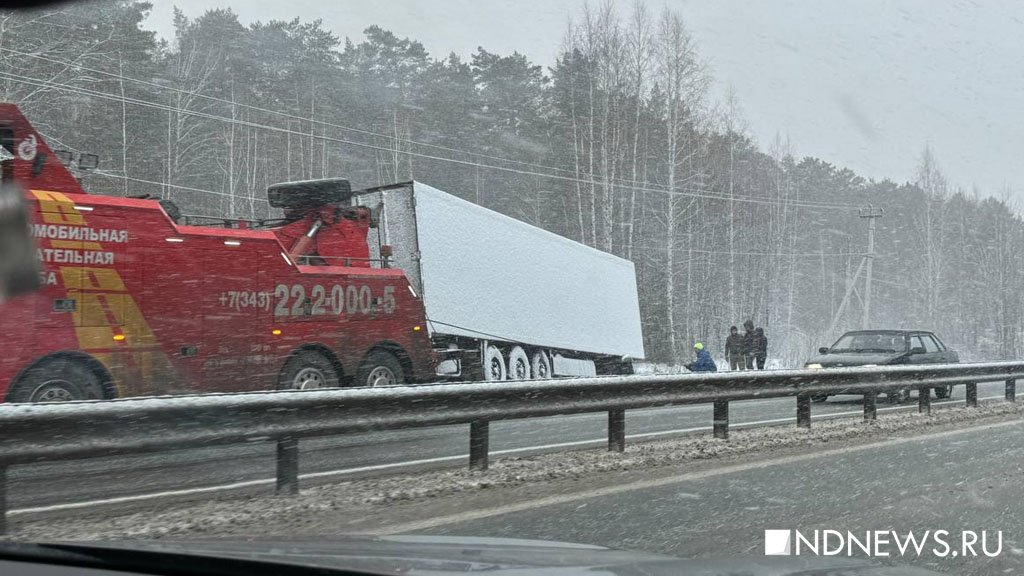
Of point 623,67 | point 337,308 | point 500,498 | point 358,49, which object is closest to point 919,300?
point 623,67

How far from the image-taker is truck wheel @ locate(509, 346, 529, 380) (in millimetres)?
18719

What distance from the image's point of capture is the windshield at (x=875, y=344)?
1777cm

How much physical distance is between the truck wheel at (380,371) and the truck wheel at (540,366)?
19.8 ft

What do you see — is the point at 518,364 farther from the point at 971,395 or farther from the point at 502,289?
the point at 971,395

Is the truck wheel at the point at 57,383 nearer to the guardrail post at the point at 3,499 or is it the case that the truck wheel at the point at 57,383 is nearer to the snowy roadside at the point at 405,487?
the snowy roadside at the point at 405,487

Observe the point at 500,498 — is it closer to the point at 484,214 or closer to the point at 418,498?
the point at 418,498

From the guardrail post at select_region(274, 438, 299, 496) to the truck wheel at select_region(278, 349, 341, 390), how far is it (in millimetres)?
5606

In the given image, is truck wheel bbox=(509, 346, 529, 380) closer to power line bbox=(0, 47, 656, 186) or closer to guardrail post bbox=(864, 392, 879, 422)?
guardrail post bbox=(864, 392, 879, 422)

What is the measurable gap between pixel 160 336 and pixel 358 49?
1116 inches

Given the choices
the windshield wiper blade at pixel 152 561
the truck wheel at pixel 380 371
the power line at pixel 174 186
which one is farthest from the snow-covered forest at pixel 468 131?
the windshield wiper blade at pixel 152 561

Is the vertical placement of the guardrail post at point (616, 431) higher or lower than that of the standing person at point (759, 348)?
lower

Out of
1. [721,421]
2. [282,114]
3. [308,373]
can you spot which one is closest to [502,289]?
[308,373]

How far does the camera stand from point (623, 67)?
128 ft

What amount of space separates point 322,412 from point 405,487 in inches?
33.7
